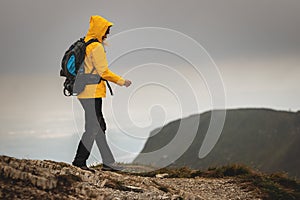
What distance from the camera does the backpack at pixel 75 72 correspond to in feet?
41.8

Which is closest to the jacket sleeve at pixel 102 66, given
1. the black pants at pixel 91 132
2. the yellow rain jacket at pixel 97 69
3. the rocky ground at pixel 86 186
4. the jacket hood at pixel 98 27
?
the yellow rain jacket at pixel 97 69

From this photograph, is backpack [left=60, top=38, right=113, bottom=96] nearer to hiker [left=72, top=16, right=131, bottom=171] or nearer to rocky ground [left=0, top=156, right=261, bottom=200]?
hiker [left=72, top=16, right=131, bottom=171]

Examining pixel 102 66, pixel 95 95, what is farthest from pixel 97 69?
pixel 95 95

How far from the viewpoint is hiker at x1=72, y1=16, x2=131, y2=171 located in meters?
12.9

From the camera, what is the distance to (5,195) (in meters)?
10.5

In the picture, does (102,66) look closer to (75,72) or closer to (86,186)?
(75,72)

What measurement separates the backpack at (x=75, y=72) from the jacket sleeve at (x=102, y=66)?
153 millimetres

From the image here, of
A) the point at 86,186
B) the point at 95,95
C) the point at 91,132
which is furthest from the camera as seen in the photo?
the point at 91,132

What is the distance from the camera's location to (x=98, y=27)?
13.2 meters

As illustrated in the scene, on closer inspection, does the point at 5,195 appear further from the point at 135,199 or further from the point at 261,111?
the point at 261,111

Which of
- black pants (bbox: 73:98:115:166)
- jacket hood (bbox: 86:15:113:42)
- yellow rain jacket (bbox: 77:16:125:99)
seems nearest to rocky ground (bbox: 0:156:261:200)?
black pants (bbox: 73:98:115:166)

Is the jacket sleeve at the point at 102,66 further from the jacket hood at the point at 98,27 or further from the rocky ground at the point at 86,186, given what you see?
the rocky ground at the point at 86,186

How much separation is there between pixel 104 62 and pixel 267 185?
19.0ft

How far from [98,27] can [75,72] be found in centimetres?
127
